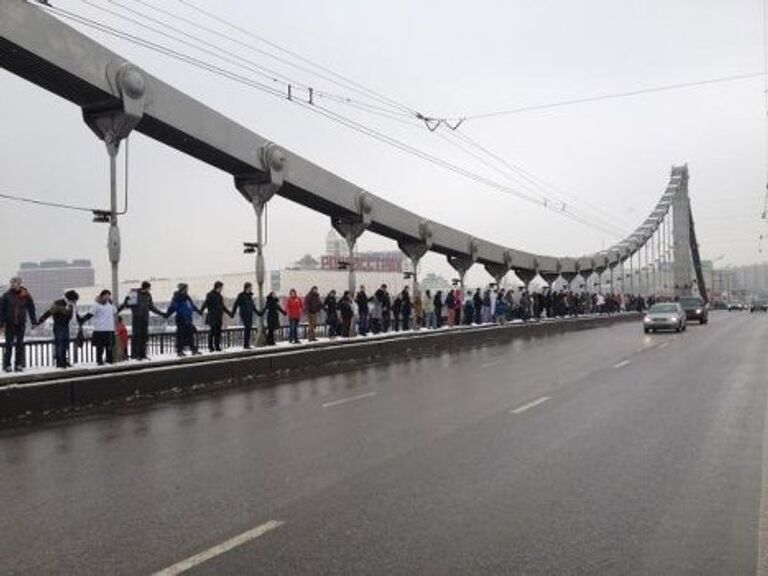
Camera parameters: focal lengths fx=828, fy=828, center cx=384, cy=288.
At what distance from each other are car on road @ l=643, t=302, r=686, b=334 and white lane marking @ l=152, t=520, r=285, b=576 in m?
32.2

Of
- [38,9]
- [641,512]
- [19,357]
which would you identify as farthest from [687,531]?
[38,9]

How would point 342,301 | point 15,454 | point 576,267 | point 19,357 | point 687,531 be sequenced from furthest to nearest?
point 576,267 < point 342,301 < point 19,357 < point 15,454 < point 687,531

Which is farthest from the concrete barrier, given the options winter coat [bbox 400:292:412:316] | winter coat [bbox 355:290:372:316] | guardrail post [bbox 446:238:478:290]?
guardrail post [bbox 446:238:478:290]

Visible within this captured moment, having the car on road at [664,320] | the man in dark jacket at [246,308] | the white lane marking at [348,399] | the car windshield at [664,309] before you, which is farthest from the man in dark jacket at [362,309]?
the car windshield at [664,309]

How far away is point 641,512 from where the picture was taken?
5.93 m

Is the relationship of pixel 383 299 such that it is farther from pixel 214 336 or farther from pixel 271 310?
pixel 214 336

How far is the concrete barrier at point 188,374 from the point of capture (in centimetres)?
1246

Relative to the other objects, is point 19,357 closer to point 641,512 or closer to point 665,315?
point 641,512

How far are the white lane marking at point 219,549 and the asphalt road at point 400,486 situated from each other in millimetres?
21

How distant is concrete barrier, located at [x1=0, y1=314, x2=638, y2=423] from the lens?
40.9 feet

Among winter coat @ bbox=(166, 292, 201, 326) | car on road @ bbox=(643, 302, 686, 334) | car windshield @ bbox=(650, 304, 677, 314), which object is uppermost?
winter coat @ bbox=(166, 292, 201, 326)

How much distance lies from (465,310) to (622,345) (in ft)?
41.3

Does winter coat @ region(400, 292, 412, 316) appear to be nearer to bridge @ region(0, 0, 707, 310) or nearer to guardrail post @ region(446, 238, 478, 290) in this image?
bridge @ region(0, 0, 707, 310)

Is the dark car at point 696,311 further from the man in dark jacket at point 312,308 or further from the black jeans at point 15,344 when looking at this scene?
the black jeans at point 15,344
